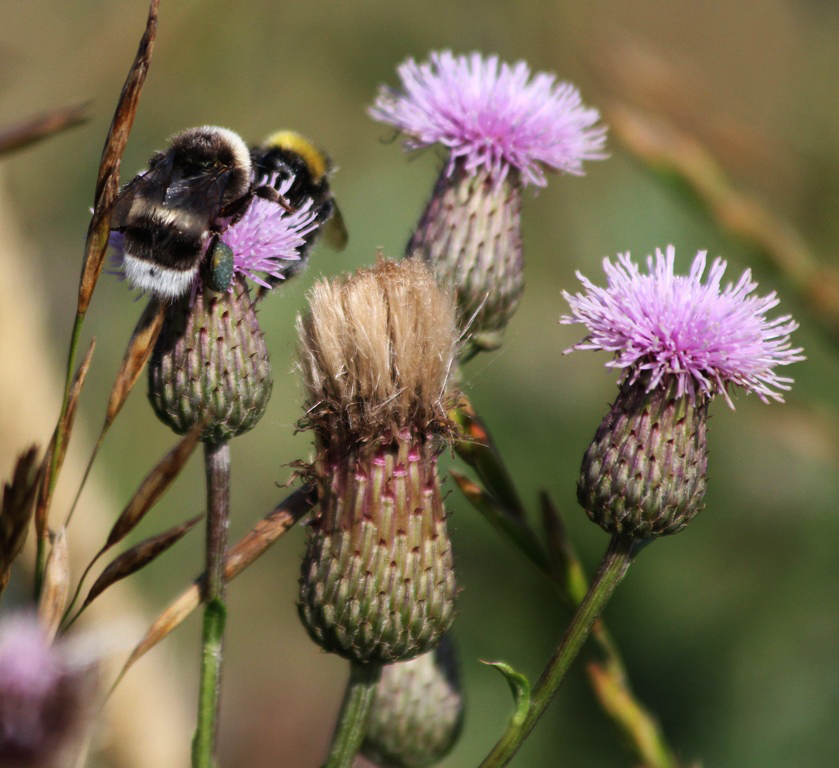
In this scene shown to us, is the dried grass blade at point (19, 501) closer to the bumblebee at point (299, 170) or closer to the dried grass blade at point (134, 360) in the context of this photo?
the dried grass blade at point (134, 360)

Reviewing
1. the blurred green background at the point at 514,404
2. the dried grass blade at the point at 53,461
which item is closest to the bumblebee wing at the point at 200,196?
the dried grass blade at the point at 53,461

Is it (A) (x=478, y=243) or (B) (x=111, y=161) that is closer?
(B) (x=111, y=161)

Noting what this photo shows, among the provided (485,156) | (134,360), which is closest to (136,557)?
(134,360)

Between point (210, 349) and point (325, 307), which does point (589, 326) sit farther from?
point (210, 349)

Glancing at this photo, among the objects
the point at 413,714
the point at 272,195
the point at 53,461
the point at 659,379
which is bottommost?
the point at 413,714

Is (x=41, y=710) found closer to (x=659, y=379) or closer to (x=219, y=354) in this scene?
(x=219, y=354)

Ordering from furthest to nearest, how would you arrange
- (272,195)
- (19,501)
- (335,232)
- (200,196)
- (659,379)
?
(335,232), (272,195), (200,196), (659,379), (19,501)

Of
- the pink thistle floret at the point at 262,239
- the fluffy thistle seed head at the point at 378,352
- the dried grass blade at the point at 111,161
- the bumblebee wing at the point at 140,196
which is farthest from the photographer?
the pink thistle floret at the point at 262,239

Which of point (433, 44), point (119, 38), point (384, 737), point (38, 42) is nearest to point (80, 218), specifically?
point (38, 42)

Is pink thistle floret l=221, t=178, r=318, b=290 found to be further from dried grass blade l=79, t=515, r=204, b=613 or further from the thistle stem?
dried grass blade l=79, t=515, r=204, b=613
